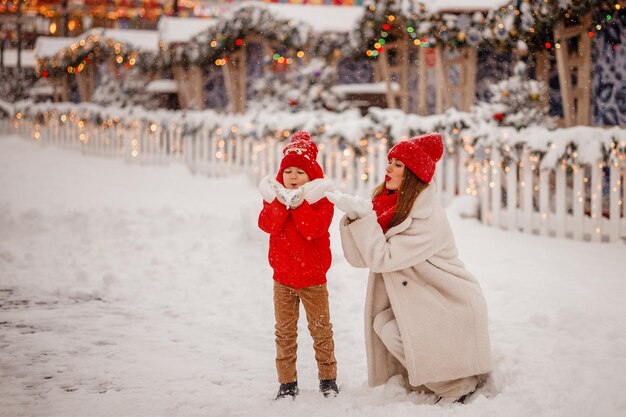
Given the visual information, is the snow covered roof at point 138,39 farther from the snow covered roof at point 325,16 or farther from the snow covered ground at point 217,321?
the snow covered ground at point 217,321


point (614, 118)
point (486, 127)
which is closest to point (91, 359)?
point (486, 127)

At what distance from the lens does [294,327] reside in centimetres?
386

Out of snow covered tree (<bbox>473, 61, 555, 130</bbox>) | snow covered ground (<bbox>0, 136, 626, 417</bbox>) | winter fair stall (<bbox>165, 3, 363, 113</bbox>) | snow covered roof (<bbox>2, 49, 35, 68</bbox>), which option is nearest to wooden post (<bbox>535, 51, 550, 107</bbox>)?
snow covered tree (<bbox>473, 61, 555, 130</bbox>)

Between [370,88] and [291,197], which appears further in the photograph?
[370,88]

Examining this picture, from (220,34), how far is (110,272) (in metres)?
10.8

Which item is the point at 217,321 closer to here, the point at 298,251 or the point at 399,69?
the point at 298,251

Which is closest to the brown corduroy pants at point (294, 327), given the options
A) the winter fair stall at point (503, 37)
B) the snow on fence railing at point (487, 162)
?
the snow on fence railing at point (487, 162)

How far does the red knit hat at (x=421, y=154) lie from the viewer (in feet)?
12.0

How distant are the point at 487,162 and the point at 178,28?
12755 millimetres

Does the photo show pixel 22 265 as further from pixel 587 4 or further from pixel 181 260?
pixel 587 4

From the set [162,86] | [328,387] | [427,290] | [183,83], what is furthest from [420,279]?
[162,86]

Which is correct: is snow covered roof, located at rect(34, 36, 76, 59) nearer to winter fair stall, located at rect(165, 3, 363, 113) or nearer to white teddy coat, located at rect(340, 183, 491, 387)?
winter fair stall, located at rect(165, 3, 363, 113)

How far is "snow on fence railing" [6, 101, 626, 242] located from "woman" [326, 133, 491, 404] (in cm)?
487

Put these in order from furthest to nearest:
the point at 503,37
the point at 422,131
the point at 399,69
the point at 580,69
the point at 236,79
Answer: the point at 236,79 < the point at 399,69 < the point at 580,69 < the point at 503,37 < the point at 422,131
